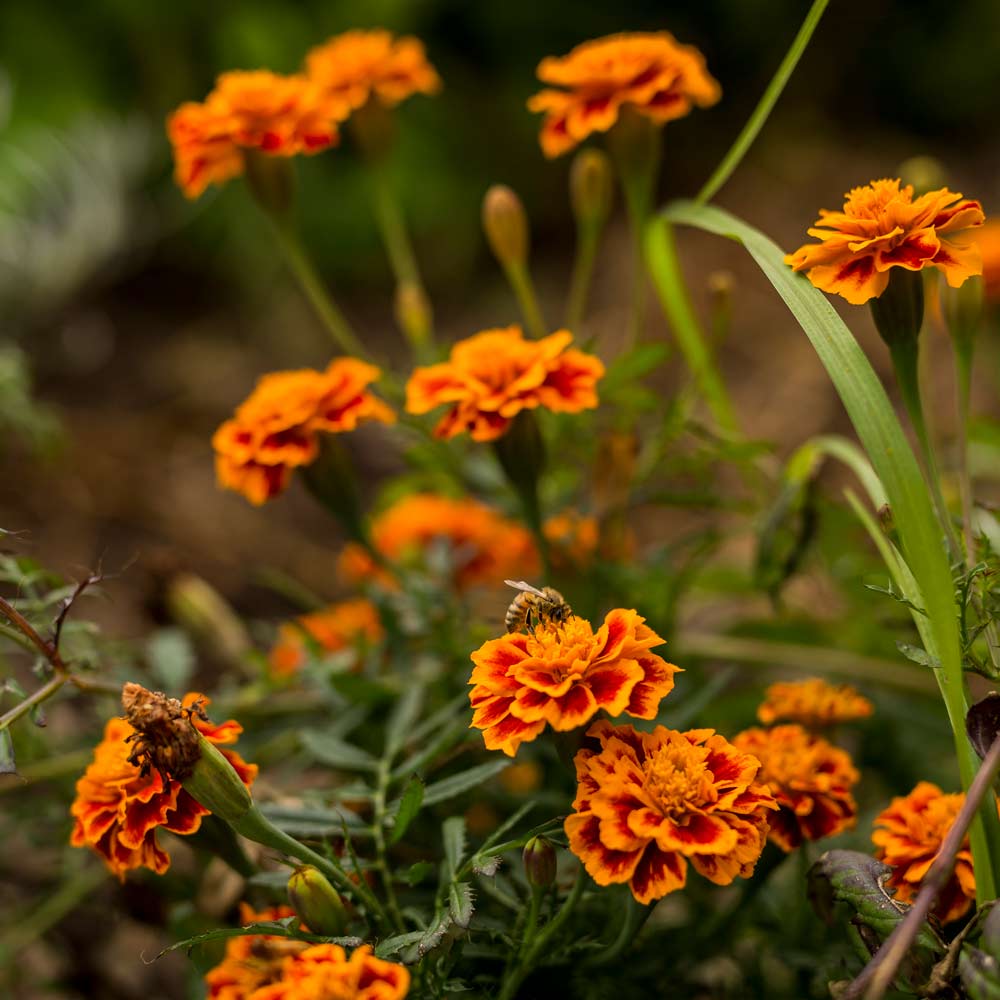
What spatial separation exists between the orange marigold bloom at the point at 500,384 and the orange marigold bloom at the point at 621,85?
0.43 ft

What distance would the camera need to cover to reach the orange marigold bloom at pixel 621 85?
0.60 meters

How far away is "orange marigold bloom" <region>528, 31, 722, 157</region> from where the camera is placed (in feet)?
1.95

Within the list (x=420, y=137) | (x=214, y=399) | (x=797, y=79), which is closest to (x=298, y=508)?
(x=214, y=399)

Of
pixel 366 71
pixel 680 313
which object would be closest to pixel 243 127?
pixel 366 71

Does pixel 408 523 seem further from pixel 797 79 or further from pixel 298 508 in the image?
pixel 797 79

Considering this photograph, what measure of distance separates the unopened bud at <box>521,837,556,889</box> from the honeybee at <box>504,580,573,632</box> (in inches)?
3.2

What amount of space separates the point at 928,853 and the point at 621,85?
42 centimetres

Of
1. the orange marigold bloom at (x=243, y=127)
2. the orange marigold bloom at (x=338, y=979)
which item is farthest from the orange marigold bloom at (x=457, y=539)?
the orange marigold bloom at (x=338, y=979)

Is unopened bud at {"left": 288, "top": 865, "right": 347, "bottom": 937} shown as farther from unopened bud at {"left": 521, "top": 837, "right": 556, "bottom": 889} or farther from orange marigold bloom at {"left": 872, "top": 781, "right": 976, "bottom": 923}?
orange marigold bloom at {"left": 872, "top": 781, "right": 976, "bottom": 923}

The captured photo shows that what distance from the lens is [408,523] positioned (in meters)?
0.81

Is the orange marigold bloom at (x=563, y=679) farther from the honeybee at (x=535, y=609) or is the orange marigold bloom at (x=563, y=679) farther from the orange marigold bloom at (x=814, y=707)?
the orange marigold bloom at (x=814, y=707)

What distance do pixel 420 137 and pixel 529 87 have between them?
206 mm

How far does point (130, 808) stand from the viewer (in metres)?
0.41

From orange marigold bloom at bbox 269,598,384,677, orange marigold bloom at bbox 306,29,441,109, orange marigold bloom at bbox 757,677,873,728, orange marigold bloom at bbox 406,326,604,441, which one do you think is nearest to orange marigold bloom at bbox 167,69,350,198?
orange marigold bloom at bbox 306,29,441,109
